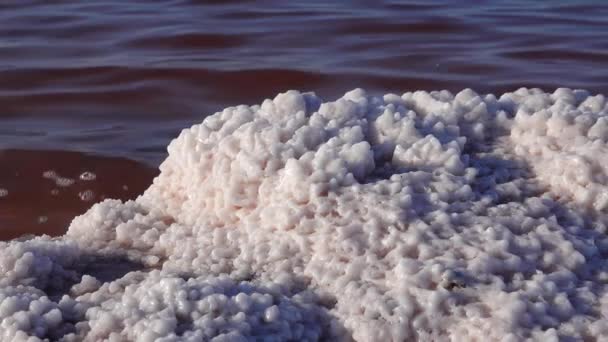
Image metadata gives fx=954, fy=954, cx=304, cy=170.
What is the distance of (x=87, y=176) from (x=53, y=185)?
115 mm

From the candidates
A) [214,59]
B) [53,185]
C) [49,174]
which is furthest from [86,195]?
[214,59]

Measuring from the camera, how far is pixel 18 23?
4.80 metres

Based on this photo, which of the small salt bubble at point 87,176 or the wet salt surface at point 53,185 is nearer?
the wet salt surface at point 53,185

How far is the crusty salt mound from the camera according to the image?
1303mm

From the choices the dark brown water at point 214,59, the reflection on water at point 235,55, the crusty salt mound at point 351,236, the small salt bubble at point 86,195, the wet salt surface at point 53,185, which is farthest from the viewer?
the reflection on water at point 235,55

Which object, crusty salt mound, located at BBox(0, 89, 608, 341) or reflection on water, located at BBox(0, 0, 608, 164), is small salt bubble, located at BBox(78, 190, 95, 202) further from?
crusty salt mound, located at BBox(0, 89, 608, 341)

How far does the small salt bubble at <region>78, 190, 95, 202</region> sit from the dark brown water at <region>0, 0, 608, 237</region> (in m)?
0.05

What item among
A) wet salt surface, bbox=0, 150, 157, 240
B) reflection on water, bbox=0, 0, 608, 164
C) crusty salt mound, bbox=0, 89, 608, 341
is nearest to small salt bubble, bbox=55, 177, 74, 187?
wet salt surface, bbox=0, 150, 157, 240

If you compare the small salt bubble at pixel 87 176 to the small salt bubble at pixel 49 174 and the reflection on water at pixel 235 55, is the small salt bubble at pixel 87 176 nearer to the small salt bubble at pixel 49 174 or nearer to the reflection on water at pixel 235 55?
the small salt bubble at pixel 49 174

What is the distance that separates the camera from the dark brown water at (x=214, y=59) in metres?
3.14

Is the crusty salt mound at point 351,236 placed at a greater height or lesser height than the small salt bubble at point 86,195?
greater

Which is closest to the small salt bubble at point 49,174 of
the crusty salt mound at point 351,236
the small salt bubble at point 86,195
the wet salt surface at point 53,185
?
the wet salt surface at point 53,185

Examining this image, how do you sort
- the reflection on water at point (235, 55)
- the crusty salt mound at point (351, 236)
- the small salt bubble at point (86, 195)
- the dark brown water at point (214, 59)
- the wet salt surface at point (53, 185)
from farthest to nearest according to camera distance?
the reflection on water at point (235, 55), the dark brown water at point (214, 59), the small salt bubble at point (86, 195), the wet salt surface at point (53, 185), the crusty salt mound at point (351, 236)

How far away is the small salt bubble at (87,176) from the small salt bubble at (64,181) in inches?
1.3
